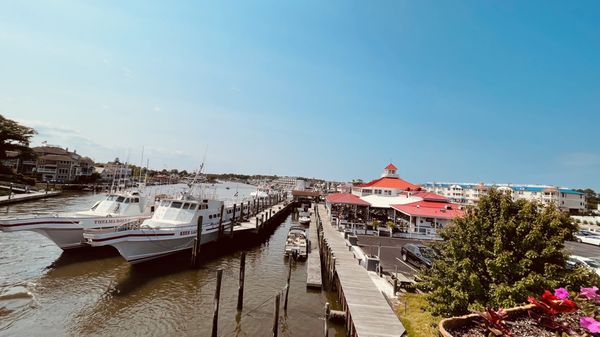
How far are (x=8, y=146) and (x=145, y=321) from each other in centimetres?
7451

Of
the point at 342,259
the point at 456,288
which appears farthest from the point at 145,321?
Result: the point at 456,288

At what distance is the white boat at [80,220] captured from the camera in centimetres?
2125

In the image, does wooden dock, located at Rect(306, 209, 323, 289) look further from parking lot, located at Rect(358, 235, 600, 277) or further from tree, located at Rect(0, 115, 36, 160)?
tree, located at Rect(0, 115, 36, 160)

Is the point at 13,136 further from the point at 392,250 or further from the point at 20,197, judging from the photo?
the point at 392,250

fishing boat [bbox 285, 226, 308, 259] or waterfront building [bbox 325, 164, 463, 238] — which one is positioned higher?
waterfront building [bbox 325, 164, 463, 238]

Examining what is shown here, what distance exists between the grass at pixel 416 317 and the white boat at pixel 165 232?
675 inches

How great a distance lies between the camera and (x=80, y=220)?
79.2 ft

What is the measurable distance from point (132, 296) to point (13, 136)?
2758 inches

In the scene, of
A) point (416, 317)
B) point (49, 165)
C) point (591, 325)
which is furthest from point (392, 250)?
→ point (49, 165)

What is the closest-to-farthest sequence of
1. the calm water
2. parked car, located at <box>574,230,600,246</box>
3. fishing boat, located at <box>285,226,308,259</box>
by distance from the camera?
the calm water
fishing boat, located at <box>285,226,308,259</box>
parked car, located at <box>574,230,600,246</box>

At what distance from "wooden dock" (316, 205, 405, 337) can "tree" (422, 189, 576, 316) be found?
2220 millimetres

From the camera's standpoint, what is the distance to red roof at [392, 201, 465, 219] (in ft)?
97.0

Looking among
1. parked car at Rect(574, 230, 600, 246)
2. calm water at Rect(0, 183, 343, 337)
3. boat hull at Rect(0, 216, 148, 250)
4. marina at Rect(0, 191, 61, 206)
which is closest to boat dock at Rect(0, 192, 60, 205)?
marina at Rect(0, 191, 61, 206)

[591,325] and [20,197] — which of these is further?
[20,197]
